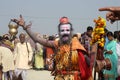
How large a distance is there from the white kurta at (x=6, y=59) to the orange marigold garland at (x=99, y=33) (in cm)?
736

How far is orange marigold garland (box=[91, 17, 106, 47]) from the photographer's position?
264 inches

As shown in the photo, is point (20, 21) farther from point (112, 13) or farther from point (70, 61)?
point (112, 13)

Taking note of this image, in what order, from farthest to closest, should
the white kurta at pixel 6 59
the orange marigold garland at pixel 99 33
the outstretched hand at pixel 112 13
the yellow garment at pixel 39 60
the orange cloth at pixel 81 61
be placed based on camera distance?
the yellow garment at pixel 39 60 → the white kurta at pixel 6 59 → the orange cloth at pixel 81 61 → the orange marigold garland at pixel 99 33 → the outstretched hand at pixel 112 13

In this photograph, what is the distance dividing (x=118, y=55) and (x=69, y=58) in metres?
1.17

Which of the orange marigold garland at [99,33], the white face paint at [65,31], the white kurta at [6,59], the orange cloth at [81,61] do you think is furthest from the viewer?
the white kurta at [6,59]

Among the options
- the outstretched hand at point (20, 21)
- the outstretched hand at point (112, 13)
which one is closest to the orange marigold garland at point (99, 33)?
the outstretched hand at point (112, 13)

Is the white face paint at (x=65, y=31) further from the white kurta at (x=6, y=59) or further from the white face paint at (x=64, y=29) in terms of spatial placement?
the white kurta at (x=6, y=59)

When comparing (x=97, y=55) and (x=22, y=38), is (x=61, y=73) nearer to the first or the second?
(x=97, y=55)

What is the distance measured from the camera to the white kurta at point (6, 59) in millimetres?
14062

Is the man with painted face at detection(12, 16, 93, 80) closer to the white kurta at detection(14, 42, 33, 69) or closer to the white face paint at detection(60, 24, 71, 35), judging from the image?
the white face paint at detection(60, 24, 71, 35)

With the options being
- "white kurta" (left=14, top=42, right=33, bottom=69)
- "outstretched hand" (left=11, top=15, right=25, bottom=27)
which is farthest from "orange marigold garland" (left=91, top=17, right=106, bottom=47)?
"white kurta" (left=14, top=42, right=33, bottom=69)

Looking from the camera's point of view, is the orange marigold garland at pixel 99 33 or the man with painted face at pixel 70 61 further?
the man with painted face at pixel 70 61

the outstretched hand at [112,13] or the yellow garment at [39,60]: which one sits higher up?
the outstretched hand at [112,13]

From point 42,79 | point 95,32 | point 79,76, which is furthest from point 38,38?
point 42,79
